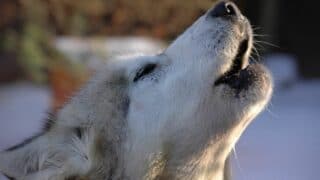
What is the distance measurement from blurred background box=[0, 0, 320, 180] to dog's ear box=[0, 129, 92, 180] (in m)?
4.34

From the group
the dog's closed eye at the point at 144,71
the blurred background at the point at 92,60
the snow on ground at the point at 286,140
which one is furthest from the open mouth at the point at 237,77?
the blurred background at the point at 92,60

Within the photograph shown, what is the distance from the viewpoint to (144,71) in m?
4.14

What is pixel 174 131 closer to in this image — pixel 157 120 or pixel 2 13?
pixel 157 120

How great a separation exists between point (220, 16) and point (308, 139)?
235 inches

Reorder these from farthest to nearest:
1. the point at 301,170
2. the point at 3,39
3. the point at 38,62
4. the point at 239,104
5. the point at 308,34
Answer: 1. the point at 308,34
2. the point at 3,39
3. the point at 38,62
4. the point at 301,170
5. the point at 239,104

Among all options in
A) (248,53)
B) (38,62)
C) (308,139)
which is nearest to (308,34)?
(308,139)

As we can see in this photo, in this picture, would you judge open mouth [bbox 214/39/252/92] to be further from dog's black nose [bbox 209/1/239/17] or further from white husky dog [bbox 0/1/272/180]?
dog's black nose [bbox 209/1/239/17]

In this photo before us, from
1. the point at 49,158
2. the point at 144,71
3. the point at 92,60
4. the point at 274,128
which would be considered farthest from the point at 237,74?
the point at 274,128

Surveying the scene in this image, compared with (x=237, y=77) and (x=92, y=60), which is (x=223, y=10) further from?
(x=92, y=60)

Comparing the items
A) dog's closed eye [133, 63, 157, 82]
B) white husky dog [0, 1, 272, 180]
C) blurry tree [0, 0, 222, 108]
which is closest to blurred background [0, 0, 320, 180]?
blurry tree [0, 0, 222, 108]

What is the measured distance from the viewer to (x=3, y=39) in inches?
448

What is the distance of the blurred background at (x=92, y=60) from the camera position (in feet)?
31.1

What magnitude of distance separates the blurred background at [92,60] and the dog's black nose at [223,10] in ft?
13.8

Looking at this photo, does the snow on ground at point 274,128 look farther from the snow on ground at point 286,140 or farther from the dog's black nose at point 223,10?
the dog's black nose at point 223,10
